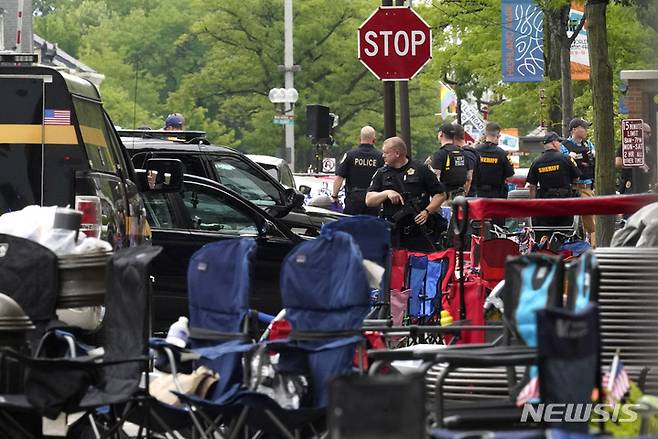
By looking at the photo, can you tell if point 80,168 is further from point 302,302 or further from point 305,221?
point 305,221

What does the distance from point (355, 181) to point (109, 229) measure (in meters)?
7.11

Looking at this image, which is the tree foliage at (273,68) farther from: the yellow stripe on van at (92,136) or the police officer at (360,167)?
the yellow stripe on van at (92,136)

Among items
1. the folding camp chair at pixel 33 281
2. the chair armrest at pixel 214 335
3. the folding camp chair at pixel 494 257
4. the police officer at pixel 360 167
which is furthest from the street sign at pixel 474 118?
the chair armrest at pixel 214 335

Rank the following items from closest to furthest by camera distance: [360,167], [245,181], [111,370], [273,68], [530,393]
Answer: [530,393], [111,370], [360,167], [245,181], [273,68]

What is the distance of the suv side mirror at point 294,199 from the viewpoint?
1808 centimetres

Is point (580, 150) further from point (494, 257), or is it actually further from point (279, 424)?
point (279, 424)

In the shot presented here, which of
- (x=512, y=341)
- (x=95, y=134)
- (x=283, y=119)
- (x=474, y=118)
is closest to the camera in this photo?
(x=512, y=341)

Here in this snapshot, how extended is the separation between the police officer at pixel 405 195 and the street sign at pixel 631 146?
11.1 metres

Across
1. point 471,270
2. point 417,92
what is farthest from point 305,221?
point 417,92

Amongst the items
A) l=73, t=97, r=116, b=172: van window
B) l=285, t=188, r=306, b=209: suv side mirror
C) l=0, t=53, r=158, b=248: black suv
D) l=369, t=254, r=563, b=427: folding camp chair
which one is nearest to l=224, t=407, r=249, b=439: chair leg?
l=369, t=254, r=563, b=427: folding camp chair

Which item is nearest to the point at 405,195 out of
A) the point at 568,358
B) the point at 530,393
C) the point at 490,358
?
the point at 490,358

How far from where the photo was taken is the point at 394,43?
17750 millimetres

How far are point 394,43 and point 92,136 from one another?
5.81 m

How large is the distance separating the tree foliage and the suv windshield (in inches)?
636
